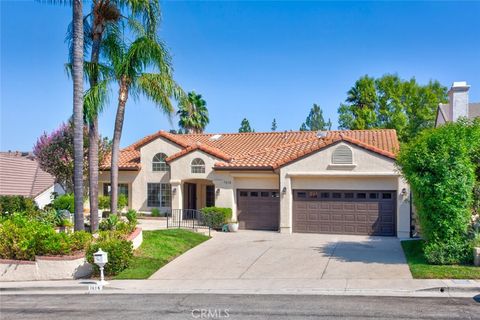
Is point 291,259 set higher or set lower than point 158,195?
lower

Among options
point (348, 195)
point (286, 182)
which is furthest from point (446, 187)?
point (286, 182)

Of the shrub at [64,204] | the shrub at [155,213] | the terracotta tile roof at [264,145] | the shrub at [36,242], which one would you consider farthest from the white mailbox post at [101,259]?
the shrub at [155,213]

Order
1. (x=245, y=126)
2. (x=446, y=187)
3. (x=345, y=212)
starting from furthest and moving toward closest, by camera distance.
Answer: (x=245, y=126), (x=345, y=212), (x=446, y=187)

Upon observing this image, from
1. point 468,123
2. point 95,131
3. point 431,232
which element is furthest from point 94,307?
point 468,123

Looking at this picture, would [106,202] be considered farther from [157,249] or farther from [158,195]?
[157,249]

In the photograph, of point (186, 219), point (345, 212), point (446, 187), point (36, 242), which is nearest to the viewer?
point (446, 187)

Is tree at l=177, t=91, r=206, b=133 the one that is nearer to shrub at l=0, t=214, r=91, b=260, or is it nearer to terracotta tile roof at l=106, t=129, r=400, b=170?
terracotta tile roof at l=106, t=129, r=400, b=170

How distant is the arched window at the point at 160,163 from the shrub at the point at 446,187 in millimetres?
16718

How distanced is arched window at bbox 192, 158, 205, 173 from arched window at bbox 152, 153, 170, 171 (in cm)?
282

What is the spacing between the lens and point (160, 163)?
28812 mm

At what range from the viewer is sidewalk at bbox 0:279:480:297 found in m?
11.9

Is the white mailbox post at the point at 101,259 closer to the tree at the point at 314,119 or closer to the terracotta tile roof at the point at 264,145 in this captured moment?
the terracotta tile roof at the point at 264,145

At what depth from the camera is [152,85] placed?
1922cm

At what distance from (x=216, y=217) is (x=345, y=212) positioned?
6248 mm
